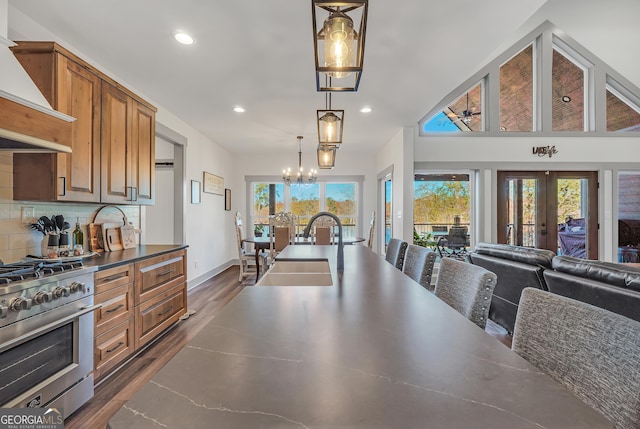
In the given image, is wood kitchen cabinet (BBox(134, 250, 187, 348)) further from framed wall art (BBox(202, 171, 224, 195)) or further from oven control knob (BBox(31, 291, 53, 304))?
framed wall art (BBox(202, 171, 224, 195))

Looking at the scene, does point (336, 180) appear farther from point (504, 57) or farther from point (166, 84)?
point (166, 84)

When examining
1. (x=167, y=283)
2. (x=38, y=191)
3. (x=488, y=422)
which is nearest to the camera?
(x=488, y=422)

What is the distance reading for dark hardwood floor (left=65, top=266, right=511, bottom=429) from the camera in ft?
6.00

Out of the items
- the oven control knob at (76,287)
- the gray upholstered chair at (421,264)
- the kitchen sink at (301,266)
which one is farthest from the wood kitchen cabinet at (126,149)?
the gray upholstered chair at (421,264)

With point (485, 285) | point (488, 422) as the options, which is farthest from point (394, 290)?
point (488, 422)

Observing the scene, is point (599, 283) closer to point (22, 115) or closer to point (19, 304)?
point (19, 304)

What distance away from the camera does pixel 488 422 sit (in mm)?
461

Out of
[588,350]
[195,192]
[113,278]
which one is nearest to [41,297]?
[113,278]

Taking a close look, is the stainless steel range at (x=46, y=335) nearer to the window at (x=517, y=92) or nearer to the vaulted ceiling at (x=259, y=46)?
the vaulted ceiling at (x=259, y=46)

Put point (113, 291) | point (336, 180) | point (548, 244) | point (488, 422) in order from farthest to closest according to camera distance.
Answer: point (336, 180), point (548, 244), point (113, 291), point (488, 422)

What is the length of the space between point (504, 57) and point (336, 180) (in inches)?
152

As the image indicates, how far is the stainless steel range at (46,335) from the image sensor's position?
1.42 meters

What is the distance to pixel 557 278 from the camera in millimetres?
2295

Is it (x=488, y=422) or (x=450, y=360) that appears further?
(x=450, y=360)
